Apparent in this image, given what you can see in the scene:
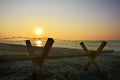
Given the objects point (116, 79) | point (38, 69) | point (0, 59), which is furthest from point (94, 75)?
Result: point (0, 59)

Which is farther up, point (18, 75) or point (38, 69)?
point (18, 75)

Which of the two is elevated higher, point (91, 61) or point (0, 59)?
point (91, 61)

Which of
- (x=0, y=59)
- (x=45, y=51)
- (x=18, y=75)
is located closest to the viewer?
(x=0, y=59)

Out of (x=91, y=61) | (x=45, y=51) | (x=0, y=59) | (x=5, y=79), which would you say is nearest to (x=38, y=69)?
(x=45, y=51)

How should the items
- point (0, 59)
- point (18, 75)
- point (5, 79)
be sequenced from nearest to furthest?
point (0, 59) < point (5, 79) < point (18, 75)

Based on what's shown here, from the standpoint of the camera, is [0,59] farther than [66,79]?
No

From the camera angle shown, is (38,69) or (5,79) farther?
(5,79)

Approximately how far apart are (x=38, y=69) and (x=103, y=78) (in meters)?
4.08

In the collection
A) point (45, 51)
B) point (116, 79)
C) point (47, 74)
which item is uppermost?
point (47, 74)

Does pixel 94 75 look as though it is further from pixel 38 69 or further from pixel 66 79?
pixel 38 69

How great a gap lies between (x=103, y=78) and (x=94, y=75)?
20.6 inches

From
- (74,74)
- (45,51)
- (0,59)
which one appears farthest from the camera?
(74,74)

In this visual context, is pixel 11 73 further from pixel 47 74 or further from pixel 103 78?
pixel 103 78

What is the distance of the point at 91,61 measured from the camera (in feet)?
31.2
